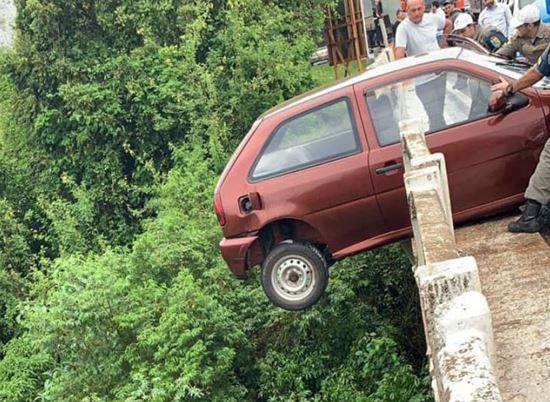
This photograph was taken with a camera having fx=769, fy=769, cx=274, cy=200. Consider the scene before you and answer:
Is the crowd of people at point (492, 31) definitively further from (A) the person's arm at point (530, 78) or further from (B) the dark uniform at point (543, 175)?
(B) the dark uniform at point (543, 175)

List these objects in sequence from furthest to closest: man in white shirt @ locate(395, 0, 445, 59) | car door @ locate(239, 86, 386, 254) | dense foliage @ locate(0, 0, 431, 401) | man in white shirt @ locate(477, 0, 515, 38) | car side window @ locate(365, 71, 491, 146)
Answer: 1. man in white shirt @ locate(477, 0, 515, 38)
2. man in white shirt @ locate(395, 0, 445, 59)
3. dense foliage @ locate(0, 0, 431, 401)
4. car door @ locate(239, 86, 386, 254)
5. car side window @ locate(365, 71, 491, 146)

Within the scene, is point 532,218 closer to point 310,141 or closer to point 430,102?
point 430,102

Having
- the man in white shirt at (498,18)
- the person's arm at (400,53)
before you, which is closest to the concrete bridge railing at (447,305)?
the person's arm at (400,53)

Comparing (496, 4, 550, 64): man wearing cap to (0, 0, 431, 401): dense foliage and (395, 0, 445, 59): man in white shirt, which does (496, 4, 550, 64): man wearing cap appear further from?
(0, 0, 431, 401): dense foliage

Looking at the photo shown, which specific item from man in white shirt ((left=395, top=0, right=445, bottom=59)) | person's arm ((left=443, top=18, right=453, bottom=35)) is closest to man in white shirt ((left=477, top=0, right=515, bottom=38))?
person's arm ((left=443, top=18, right=453, bottom=35))

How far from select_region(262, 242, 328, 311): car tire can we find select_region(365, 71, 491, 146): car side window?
114 cm

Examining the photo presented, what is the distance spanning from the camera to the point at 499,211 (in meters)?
6.28

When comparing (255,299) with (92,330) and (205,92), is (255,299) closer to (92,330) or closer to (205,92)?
(92,330)

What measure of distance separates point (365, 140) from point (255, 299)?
390 cm

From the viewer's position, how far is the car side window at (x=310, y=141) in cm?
642

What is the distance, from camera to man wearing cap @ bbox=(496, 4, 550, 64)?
7613 mm

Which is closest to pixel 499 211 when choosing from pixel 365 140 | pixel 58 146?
pixel 365 140

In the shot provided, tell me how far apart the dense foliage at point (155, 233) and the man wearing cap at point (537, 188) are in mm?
2452

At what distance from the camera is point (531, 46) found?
786 centimetres
